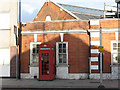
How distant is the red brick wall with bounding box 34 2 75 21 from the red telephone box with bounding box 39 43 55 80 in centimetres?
1119

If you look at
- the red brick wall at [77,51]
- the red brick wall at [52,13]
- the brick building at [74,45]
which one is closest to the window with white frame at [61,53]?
the brick building at [74,45]

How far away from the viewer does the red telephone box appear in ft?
50.1

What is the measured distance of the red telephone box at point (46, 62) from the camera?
1527cm

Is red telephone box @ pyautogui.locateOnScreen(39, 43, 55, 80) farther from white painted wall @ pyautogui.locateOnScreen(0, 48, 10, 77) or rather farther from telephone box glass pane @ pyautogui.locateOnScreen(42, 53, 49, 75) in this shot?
white painted wall @ pyautogui.locateOnScreen(0, 48, 10, 77)

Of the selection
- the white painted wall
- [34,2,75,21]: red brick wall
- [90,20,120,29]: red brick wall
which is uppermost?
[34,2,75,21]: red brick wall

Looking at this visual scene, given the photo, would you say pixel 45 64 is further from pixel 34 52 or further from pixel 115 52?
pixel 115 52

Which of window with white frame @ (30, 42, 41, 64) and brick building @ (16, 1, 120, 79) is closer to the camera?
brick building @ (16, 1, 120, 79)

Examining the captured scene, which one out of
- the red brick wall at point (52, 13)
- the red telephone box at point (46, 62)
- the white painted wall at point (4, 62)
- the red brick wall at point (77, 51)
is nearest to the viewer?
the red telephone box at point (46, 62)

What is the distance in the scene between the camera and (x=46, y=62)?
609 inches

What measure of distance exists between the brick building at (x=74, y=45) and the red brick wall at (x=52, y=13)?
9.23 m

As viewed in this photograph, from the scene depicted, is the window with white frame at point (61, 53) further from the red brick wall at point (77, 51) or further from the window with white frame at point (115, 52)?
the window with white frame at point (115, 52)

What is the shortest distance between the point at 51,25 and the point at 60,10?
11.5 meters

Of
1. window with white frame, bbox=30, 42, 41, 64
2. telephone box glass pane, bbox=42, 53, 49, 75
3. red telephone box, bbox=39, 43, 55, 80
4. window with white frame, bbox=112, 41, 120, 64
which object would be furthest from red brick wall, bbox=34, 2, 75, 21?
telephone box glass pane, bbox=42, 53, 49, 75

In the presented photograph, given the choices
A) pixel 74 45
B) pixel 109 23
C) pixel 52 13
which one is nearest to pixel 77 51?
pixel 74 45
